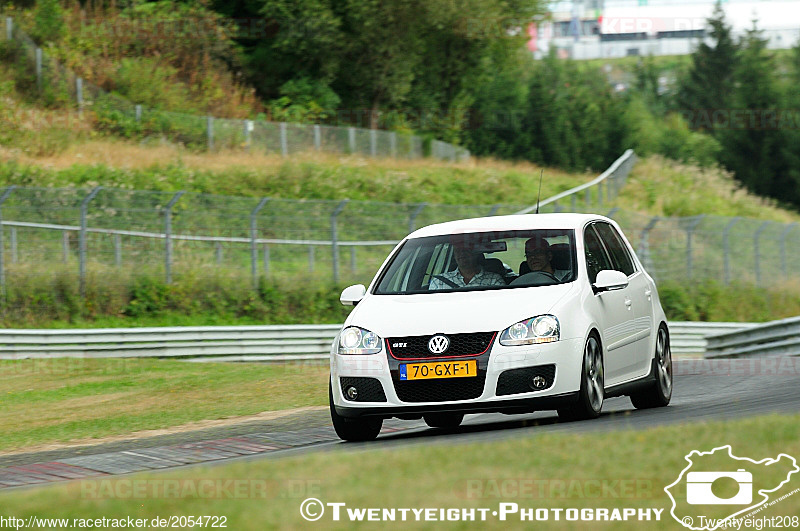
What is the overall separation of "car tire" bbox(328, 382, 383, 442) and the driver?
1699 mm

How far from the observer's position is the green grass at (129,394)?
13.7m

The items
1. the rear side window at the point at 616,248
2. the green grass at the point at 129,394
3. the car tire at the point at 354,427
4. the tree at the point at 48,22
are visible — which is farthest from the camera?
the tree at the point at 48,22

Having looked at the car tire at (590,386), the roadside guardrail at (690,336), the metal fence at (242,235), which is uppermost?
the car tire at (590,386)

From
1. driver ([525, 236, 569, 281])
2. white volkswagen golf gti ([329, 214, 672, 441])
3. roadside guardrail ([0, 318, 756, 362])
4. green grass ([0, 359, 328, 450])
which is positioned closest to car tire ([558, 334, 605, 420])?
white volkswagen golf gti ([329, 214, 672, 441])

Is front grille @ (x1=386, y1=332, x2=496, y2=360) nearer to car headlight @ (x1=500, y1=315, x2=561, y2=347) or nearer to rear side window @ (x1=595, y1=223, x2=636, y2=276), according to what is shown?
car headlight @ (x1=500, y1=315, x2=561, y2=347)

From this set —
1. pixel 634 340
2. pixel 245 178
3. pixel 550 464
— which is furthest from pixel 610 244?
pixel 245 178

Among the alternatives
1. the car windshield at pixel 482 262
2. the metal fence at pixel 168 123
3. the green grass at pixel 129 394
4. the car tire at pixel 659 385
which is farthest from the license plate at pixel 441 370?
the metal fence at pixel 168 123

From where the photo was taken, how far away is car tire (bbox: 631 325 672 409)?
11.3 m

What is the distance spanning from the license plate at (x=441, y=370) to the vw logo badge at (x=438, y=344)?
9 cm

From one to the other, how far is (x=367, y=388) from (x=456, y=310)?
85 centimetres

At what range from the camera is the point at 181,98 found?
151ft

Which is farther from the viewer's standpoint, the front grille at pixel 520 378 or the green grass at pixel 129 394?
the green grass at pixel 129 394

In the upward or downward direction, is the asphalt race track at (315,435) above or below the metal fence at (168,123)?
below

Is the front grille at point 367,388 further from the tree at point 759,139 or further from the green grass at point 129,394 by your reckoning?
the tree at point 759,139
